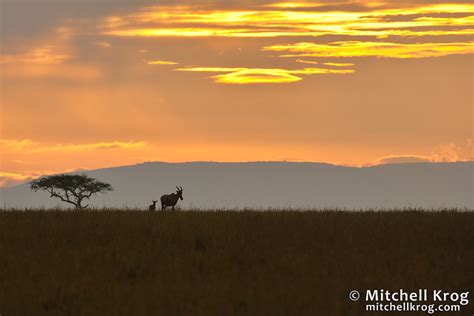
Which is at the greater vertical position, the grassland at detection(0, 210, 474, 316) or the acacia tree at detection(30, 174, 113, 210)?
the acacia tree at detection(30, 174, 113, 210)

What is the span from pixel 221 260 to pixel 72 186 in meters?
66.8

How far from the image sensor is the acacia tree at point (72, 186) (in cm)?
8462

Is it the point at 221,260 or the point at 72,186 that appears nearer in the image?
the point at 221,260

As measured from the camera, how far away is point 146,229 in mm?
24203

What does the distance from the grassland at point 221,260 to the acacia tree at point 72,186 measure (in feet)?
188

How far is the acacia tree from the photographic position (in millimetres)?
84625

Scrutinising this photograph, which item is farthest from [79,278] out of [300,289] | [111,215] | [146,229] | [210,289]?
[111,215]

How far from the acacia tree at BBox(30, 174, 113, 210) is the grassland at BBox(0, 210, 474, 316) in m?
57.4

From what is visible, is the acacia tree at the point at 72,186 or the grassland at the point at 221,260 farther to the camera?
the acacia tree at the point at 72,186

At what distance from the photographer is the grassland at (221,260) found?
52.1 feet

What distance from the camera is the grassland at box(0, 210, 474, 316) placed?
52.1ft

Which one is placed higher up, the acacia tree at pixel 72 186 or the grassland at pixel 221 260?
Result: the acacia tree at pixel 72 186

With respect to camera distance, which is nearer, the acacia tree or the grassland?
the grassland

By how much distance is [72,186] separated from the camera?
3342 inches
